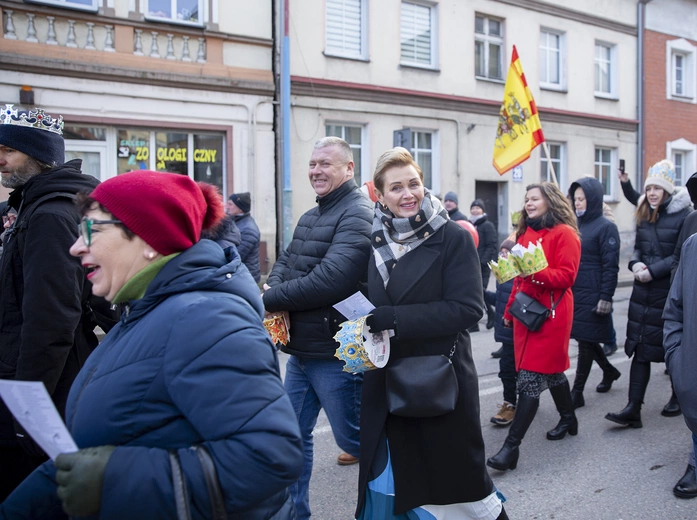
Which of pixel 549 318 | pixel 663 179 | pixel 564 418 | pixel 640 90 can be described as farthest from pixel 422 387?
pixel 640 90

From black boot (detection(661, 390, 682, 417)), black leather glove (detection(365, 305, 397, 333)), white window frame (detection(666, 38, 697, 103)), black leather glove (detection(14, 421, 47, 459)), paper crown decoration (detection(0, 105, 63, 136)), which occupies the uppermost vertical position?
white window frame (detection(666, 38, 697, 103))

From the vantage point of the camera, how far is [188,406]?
1469 millimetres

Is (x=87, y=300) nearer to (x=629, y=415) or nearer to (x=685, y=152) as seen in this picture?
(x=629, y=415)

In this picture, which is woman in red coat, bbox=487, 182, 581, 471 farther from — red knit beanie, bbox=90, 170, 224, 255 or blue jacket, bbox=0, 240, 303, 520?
red knit beanie, bbox=90, 170, 224, 255

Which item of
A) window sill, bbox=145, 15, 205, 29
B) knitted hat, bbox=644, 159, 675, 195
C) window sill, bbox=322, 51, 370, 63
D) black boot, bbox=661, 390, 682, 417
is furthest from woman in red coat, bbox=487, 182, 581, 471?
window sill, bbox=322, 51, 370, 63

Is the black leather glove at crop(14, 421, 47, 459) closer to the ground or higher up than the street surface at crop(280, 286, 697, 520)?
higher up

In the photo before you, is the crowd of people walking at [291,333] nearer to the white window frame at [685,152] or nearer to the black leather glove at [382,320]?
the black leather glove at [382,320]

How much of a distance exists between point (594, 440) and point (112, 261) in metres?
3.98

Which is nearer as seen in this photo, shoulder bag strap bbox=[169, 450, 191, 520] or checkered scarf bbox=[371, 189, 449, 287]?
shoulder bag strap bbox=[169, 450, 191, 520]

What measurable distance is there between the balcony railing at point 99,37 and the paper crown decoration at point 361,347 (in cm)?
1013

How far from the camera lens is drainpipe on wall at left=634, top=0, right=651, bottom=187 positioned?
18750 millimetres

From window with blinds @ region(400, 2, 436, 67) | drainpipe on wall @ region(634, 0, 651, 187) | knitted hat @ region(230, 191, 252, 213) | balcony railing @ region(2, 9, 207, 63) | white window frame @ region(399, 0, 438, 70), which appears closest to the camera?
knitted hat @ region(230, 191, 252, 213)

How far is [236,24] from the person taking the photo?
40.0ft

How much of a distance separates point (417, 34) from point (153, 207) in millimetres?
14264
